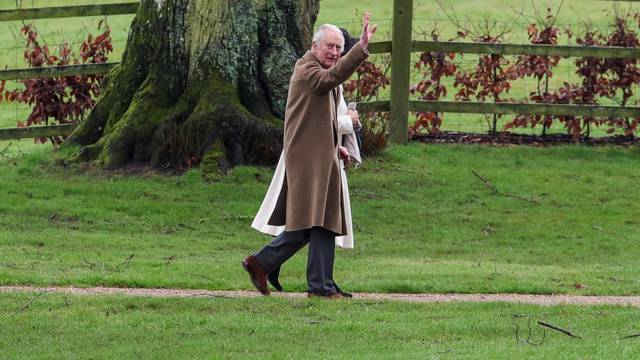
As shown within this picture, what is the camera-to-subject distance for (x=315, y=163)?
9969 millimetres

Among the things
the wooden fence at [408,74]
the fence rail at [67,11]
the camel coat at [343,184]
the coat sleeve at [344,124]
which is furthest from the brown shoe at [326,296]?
the fence rail at [67,11]

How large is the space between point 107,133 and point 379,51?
353 cm

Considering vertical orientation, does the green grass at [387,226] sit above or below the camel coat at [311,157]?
below

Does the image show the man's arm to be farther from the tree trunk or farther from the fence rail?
the fence rail

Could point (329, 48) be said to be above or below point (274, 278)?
above

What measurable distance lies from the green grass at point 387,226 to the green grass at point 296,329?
3.45 feet

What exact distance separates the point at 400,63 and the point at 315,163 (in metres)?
7.20

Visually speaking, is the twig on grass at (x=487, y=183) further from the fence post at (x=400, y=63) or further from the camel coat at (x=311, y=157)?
the camel coat at (x=311, y=157)

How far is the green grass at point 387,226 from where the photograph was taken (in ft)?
36.7

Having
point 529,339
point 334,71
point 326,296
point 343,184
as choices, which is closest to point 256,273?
point 326,296

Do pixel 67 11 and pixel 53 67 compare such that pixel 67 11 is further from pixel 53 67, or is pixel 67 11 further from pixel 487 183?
pixel 487 183

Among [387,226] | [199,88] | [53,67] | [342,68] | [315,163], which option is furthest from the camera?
[53,67]

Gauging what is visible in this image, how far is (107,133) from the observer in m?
15.4

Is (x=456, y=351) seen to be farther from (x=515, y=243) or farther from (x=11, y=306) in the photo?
(x=515, y=243)
